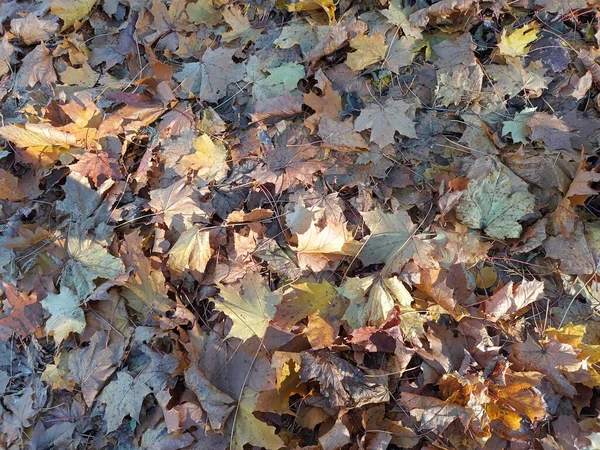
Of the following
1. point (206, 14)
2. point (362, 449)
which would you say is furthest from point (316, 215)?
point (206, 14)

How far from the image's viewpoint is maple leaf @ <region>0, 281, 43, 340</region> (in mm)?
2207

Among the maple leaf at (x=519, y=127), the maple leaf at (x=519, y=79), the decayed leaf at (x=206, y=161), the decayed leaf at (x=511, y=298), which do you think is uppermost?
the maple leaf at (x=519, y=79)

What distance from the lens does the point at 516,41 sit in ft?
7.76

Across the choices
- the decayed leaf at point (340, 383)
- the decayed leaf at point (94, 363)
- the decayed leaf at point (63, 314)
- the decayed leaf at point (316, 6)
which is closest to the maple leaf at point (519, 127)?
the decayed leaf at point (316, 6)

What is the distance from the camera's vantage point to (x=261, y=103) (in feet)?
7.94

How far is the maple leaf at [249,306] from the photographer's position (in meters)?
1.90

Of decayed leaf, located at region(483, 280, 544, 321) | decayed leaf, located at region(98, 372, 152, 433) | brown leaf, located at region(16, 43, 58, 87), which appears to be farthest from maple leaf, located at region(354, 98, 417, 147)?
brown leaf, located at region(16, 43, 58, 87)

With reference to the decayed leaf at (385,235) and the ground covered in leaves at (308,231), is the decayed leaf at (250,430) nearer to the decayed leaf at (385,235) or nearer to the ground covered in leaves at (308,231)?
the ground covered in leaves at (308,231)

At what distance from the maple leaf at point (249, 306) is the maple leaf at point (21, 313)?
969mm

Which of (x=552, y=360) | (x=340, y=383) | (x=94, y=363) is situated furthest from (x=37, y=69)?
(x=552, y=360)

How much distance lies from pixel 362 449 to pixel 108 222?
5.25 feet

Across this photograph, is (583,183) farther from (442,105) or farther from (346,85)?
(346,85)

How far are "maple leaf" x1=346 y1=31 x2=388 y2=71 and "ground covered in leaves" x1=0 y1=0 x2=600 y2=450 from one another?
1 centimetres

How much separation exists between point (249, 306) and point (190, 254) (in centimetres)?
40
